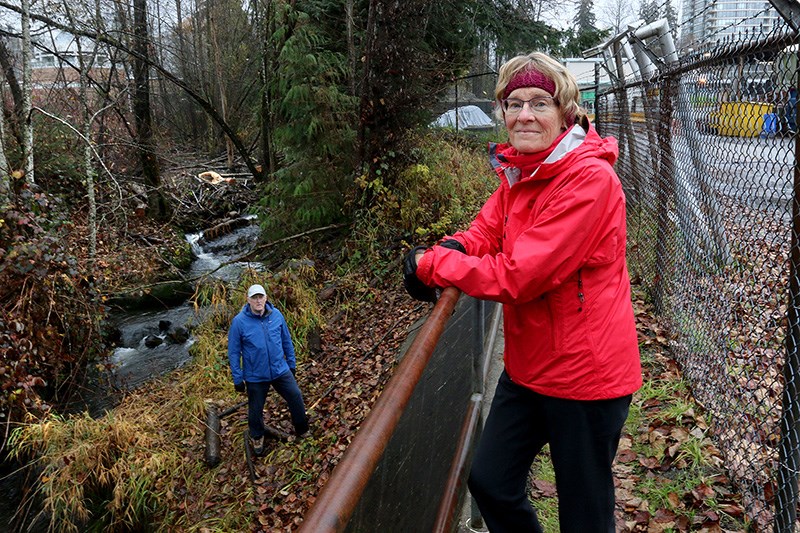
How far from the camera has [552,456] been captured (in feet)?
7.27

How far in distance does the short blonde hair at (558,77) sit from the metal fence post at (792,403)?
954 mm

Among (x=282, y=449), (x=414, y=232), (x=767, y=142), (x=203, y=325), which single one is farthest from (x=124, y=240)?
(x=767, y=142)

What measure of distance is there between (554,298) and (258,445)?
616cm

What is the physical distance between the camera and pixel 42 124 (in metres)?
14.8

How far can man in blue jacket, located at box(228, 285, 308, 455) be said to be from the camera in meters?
7.03

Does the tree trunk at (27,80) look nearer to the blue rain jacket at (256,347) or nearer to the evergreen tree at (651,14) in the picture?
the blue rain jacket at (256,347)

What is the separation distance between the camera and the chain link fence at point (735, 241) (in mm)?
2564

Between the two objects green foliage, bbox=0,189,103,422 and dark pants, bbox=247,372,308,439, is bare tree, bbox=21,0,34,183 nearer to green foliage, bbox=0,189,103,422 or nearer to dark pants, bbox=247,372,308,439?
green foliage, bbox=0,189,103,422

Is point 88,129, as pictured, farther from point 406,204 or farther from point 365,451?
point 365,451

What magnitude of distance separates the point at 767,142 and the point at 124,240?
12.1 meters

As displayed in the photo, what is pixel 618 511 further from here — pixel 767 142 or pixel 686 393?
pixel 767 142

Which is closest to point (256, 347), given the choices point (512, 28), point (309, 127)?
point (309, 127)

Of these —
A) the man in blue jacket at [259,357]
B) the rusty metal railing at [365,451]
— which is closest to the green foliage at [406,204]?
the man in blue jacket at [259,357]

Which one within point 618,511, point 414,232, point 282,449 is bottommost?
point 282,449
